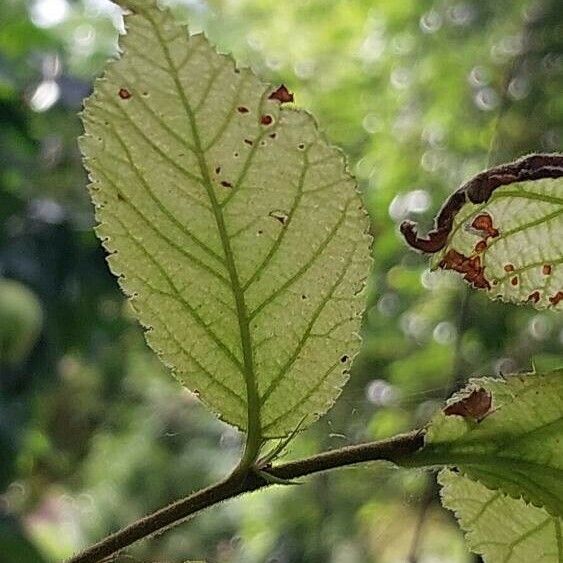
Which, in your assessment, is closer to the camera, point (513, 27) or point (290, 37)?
point (513, 27)

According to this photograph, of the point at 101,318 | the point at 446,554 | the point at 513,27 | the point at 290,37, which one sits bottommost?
the point at 446,554

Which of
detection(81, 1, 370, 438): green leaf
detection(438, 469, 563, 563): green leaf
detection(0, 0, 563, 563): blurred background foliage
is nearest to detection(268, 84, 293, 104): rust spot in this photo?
detection(81, 1, 370, 438): green leaf

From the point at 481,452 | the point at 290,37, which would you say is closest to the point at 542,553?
the point at 481,452

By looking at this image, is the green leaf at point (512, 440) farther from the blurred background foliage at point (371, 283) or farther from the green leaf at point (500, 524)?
the blurred background foliage at point (371, 283)

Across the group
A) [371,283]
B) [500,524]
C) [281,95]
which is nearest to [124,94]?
[281,95]

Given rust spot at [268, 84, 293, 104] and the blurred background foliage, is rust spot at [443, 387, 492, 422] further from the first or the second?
the blurred background foliage

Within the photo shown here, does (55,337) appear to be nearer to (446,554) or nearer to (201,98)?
(446,554)

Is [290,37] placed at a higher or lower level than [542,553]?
higher

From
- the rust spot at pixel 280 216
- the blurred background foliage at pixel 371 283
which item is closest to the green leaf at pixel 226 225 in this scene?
the rust spot at pixel 280 216
